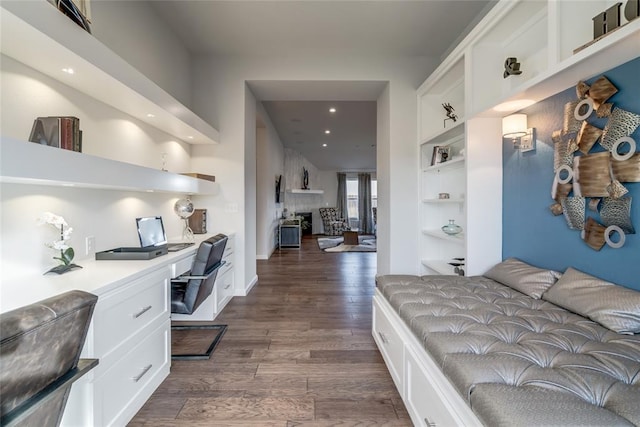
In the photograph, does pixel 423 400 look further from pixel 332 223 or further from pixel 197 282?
pixel 332 223

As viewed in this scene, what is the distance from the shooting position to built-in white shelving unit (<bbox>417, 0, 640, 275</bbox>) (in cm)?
159

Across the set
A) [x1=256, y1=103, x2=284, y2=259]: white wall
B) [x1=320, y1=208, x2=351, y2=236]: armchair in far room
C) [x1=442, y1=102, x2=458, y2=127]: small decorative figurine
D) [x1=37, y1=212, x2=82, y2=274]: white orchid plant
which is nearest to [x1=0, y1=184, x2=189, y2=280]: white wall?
[x1=37, y1=212, x2=82, y2=274]: white orchid plant

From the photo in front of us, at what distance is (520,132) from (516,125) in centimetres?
6

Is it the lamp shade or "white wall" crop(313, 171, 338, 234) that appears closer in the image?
the lamp shade

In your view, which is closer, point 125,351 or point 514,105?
point 125,351

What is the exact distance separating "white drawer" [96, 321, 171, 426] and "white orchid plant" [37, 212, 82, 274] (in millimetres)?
612

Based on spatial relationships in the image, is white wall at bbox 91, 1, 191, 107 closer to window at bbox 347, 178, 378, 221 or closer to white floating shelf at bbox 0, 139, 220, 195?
white floating shelf at bbox 0, 139, 220, 195

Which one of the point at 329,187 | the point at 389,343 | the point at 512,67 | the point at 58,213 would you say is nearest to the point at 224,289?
the point at 58,213

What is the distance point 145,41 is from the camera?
8.55ft

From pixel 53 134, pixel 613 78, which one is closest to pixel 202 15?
pixel 53 134

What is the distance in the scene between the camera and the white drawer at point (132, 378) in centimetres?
136

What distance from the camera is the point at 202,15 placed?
2.81 metres

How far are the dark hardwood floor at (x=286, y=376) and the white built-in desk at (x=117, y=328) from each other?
0.16 metres

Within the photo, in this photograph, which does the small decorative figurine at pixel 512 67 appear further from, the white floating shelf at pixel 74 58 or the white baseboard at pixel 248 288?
the white baseboard at pixel 248 288
